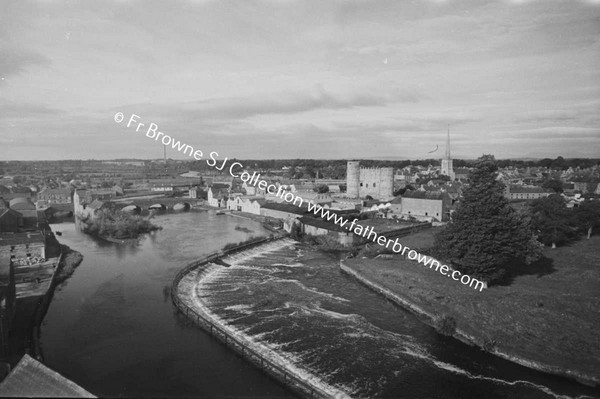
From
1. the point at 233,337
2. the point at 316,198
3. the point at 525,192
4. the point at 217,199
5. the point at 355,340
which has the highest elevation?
the point at 525,192

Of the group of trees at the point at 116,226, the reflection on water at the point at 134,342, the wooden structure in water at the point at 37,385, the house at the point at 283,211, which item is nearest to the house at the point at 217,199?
the house at the point at 283,211

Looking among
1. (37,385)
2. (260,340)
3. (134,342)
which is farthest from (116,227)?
(37,385)

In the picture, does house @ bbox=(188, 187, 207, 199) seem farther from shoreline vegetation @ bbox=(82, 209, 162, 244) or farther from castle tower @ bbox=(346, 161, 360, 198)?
shoreline vegetation @ bbox=(82, 209, 162, 244)

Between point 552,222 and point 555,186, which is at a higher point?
point 555,186

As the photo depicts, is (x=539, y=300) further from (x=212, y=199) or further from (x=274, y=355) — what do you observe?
(x=212, y=199)

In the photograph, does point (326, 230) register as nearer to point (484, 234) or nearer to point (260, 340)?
point (484, 234)

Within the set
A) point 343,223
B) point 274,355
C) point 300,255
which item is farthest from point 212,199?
Answer: point 274,355

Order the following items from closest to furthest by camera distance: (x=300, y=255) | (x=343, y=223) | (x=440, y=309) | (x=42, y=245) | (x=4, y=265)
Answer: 1. (x=4, y=265)
2. (x=440, y=309)
3. (x=42, y=245)
4. (x=300, y=255)
5. (x=343, y=223)
